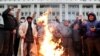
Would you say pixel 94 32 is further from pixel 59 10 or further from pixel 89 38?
pixel 59 10

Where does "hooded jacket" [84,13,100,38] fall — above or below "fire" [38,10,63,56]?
above

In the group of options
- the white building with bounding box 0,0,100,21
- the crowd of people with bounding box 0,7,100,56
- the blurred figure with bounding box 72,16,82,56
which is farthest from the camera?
the white building with bounding box 0,0,100,21

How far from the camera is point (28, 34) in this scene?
62.3ft

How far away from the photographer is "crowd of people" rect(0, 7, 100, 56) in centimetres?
1661

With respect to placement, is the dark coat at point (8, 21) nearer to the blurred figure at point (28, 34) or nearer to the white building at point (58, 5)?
the blurred figure at point (28, 34)

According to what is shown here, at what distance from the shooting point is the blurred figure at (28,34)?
18.9 meters

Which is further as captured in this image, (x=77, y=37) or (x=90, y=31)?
(x=77, y=37)

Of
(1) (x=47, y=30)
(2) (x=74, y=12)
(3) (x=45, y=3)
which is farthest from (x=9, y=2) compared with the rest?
(1) (x=47, y=30)

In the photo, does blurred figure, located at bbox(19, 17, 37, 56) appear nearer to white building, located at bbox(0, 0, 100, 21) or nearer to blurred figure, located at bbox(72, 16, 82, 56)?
blurred figure, located at bbox(72, 16, 82, 56)

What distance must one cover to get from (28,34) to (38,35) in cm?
56

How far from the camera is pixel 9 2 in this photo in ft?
334

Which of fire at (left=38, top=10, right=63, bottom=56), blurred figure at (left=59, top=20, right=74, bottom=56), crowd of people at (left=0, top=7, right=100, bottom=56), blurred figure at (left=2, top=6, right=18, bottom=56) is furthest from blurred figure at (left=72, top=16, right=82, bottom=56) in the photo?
blurred figure at (left=2, top=6, right=18, bottom=56)

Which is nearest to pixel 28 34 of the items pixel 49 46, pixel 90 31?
pixel 49 46

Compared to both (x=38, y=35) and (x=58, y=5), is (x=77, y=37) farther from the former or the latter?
(x=58, y=5)
